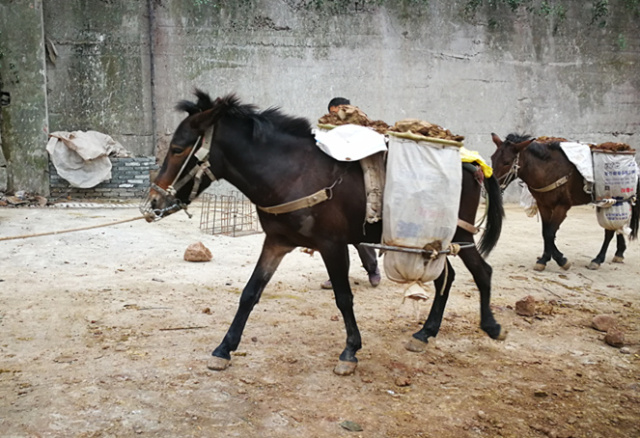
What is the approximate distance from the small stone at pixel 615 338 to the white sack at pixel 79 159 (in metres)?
9.09

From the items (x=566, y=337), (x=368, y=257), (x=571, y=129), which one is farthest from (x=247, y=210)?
(x=571, y=129)

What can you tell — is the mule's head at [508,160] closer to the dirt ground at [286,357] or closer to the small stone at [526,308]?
the dirt ground at [286,357]

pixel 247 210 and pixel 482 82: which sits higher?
pixel 482 82

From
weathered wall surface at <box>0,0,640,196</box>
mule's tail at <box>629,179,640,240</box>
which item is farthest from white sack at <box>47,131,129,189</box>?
mule's tail at <box>629,179,640,240</box>

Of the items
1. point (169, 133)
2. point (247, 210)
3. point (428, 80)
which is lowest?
point (247, 210)

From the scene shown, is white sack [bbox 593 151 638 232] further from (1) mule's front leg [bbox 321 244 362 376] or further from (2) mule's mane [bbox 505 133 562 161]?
(1) mule's front leg [bbox 321 244 362 376]

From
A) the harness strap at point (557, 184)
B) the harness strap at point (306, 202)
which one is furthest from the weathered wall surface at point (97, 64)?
the harness strap at point (306, 202)

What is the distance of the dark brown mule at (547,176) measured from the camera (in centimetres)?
654

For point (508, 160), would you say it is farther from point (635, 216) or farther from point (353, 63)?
point (353, 63)

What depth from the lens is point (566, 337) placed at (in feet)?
13.7

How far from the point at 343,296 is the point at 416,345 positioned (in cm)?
75

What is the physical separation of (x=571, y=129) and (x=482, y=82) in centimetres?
252

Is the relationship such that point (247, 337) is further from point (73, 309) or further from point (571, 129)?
point (571, 129)

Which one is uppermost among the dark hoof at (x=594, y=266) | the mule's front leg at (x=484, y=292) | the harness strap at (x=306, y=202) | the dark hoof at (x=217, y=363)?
the harness strap at (x=306, y=202)
